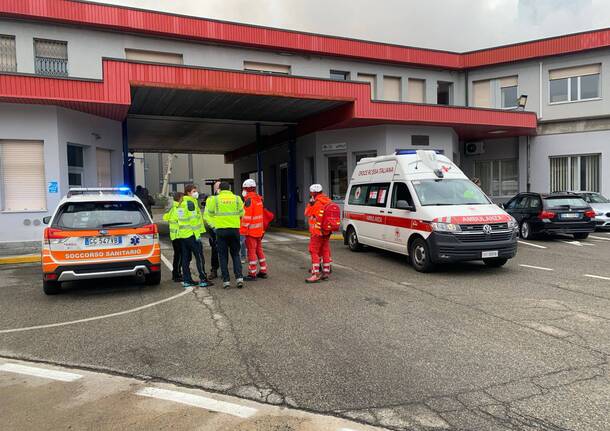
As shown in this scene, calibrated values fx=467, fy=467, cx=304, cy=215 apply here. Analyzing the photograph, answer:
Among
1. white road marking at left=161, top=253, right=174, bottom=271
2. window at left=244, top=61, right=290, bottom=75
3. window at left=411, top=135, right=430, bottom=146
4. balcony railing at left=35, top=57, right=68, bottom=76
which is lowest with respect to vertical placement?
white road marking at left=161, top=253, right=174, bottom=271

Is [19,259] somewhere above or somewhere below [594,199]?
below

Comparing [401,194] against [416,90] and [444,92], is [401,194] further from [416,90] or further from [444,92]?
[444,92]

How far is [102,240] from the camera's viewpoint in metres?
7.39

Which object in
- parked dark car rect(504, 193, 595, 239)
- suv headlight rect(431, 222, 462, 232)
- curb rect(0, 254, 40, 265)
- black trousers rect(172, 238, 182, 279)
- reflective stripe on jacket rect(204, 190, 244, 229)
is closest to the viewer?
reflective stripe on jacket rect(204, 190, 244, 229)

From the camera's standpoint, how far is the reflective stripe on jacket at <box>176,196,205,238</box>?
27.0 ft

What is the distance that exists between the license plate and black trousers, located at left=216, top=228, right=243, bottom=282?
5.33ft

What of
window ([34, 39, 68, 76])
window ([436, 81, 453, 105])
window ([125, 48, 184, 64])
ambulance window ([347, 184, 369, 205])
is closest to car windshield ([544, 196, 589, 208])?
ambulance window ([347, 184, 369, 205])

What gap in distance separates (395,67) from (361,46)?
2.28 metres

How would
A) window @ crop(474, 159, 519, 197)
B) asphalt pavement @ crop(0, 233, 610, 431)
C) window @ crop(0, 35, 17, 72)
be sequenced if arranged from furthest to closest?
window @ crop(474, 159, 519, 197), window @ crop(0, 35, 17, 72), asphalt pavement @ crop(0, 233, 610, 431)

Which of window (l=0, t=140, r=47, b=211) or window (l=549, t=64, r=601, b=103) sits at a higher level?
window (l=549, t=64, r=601, b=103)

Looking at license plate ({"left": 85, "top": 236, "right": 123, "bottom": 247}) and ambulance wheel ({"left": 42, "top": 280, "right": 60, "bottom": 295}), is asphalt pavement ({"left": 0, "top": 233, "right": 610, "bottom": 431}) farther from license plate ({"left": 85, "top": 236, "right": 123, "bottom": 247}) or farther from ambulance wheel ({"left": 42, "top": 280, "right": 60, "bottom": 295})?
license plate ({"left": 85, "top": 236, "right": 123, "bottom": 247})

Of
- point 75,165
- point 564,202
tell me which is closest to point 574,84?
point 564,202

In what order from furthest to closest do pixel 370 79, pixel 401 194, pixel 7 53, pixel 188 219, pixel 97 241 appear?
1. pixel 370 79
2. pixel 7 53
3. pixel 401 194
4. pixel 188 219
5. pixel 97 241

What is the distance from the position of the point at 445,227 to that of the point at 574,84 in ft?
57.1
